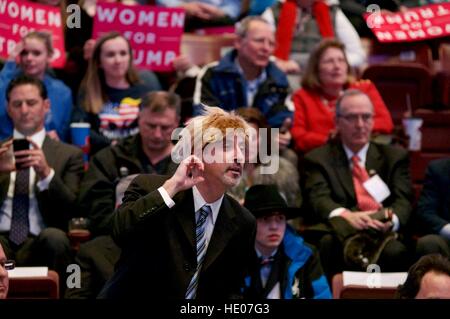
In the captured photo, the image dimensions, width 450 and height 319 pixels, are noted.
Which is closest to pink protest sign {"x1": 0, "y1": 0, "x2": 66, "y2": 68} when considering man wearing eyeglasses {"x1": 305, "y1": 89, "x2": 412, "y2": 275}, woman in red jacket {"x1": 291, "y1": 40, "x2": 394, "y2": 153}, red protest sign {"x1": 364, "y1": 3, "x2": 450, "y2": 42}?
woman in red jacket {"x1": 291, "y1": 40, "x2": 394, "y2": 153}

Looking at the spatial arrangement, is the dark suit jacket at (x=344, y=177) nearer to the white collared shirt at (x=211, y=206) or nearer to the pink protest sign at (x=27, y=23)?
the pink protest sign at (x=27, y=23)

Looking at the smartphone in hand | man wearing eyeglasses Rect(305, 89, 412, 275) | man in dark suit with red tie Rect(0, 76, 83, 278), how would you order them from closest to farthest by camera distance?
man in dark suit with red tie Rect(0, 76, 83, 278), the smartphone in hand, man wearing eyeglasses Rect(305, 89, 412, 275)

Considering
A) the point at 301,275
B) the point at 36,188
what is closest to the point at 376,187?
the point at 301,275

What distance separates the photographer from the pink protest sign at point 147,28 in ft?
22.8

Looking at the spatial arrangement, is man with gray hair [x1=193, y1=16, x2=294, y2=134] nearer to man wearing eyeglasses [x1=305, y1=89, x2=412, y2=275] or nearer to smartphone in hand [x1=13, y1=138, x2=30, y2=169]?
man wearing eyeglasses [x1=305, y1=89, x2=412, y2=275]

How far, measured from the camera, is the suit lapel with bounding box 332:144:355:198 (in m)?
6.10

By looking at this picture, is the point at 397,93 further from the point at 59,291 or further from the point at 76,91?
the point at 59,291

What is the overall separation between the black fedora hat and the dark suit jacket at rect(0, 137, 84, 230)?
2.87 feet

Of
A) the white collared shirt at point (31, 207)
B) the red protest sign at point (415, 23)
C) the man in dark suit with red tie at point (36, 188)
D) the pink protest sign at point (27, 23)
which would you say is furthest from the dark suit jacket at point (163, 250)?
the red protest sign at point (415, 23)

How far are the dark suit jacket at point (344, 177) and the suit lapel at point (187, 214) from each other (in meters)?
1.93

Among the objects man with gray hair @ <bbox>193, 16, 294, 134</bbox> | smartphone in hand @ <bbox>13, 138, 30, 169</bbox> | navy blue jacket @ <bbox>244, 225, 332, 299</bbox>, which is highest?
man with gray hair @ <bbox>193, 16, 294, 134</bbox>

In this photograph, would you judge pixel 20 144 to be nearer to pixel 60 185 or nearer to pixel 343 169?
pixel 60 185

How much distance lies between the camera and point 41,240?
18.0 ft
